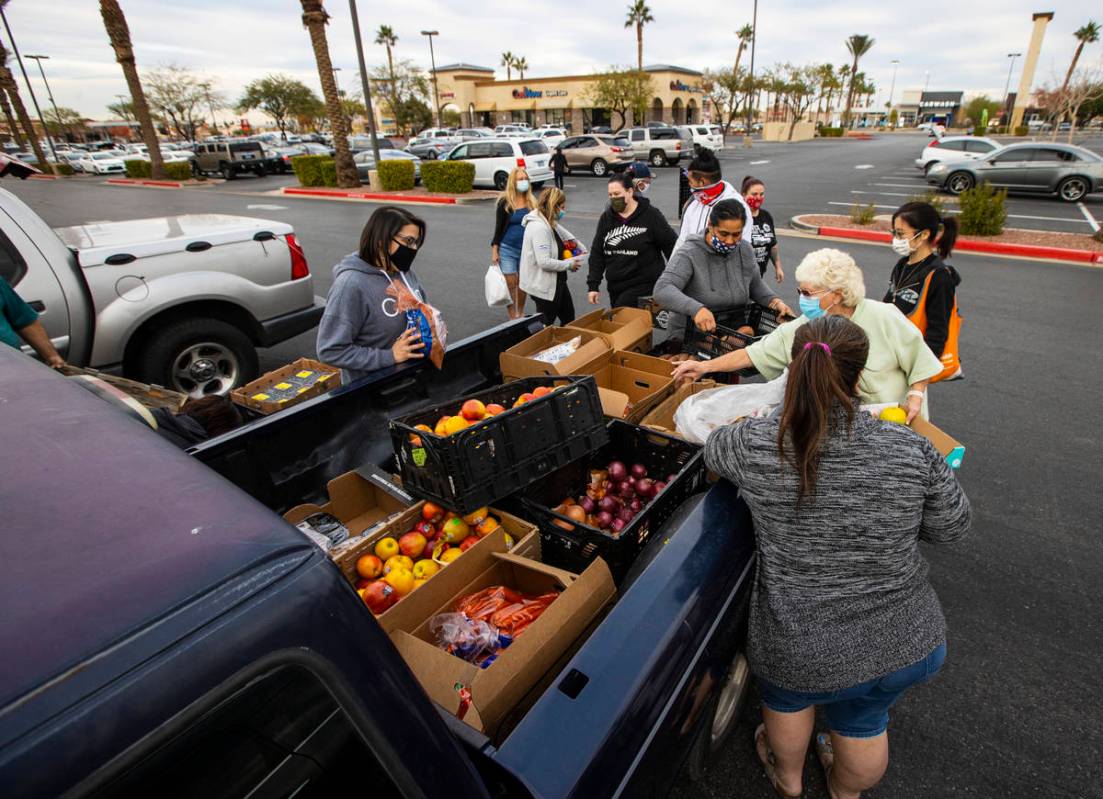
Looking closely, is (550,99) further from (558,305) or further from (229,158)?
(558,305)

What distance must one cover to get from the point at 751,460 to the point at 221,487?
1.45 meters

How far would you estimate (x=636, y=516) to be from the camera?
228 cm

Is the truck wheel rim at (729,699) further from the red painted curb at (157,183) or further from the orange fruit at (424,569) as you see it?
the red painted curb at (157,183)

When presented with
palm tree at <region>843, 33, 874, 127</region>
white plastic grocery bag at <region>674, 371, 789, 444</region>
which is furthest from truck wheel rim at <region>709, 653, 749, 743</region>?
palm tree at <region>843, 33, 874, 127</region>

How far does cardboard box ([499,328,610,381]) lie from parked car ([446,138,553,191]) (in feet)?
54.9

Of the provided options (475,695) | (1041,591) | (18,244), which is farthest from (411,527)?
(18,244)

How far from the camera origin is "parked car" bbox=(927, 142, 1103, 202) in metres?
15.0

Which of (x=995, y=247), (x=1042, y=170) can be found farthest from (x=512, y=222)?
(x=1042, y=170)

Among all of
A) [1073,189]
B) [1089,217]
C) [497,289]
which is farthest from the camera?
[1073,189]

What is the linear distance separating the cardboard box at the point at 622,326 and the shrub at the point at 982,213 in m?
9.83

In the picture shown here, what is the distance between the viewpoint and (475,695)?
151 cm

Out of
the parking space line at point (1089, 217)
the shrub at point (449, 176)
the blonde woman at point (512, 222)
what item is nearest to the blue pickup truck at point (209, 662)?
the blonde woman at point (512, 222)

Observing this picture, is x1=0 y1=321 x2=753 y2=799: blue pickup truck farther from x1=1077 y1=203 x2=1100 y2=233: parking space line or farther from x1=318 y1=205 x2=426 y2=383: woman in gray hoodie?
x1=1077 y1=203 x2=1100 y2=233: parking space line

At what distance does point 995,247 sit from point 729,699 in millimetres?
11143
